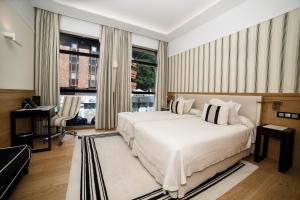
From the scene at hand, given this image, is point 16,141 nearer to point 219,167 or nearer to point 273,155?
point 219,167

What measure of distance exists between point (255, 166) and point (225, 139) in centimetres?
91

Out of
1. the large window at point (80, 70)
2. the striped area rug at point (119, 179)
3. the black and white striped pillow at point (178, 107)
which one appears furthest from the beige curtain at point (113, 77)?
the striped area rug at point (119, 179)

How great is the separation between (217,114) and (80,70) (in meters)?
3.83

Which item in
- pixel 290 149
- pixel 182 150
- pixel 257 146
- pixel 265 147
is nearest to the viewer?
pixel 182 150

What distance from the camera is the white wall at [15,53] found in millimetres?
2158

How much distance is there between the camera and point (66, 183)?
1.69 metres

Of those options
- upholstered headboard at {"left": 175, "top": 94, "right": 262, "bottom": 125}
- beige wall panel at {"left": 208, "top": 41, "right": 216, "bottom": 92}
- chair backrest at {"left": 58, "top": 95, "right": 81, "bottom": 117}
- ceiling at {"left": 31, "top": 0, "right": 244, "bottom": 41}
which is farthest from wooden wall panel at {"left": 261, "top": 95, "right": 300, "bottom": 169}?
chair backrest at {"left": 58, "top": 95, "right": 81, "bottom": 117}

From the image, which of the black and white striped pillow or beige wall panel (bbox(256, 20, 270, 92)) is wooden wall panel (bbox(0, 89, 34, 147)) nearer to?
the black and white striped pillow

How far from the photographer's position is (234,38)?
298 centimetres

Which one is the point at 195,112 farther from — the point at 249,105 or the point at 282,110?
the point at 282,110

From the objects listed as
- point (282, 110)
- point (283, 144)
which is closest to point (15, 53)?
point (283, 144)

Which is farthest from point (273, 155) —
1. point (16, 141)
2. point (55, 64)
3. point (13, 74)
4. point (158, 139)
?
point (55, 64)

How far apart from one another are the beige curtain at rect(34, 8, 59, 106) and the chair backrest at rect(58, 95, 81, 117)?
44 cm

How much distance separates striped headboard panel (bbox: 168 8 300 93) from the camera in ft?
7.25
